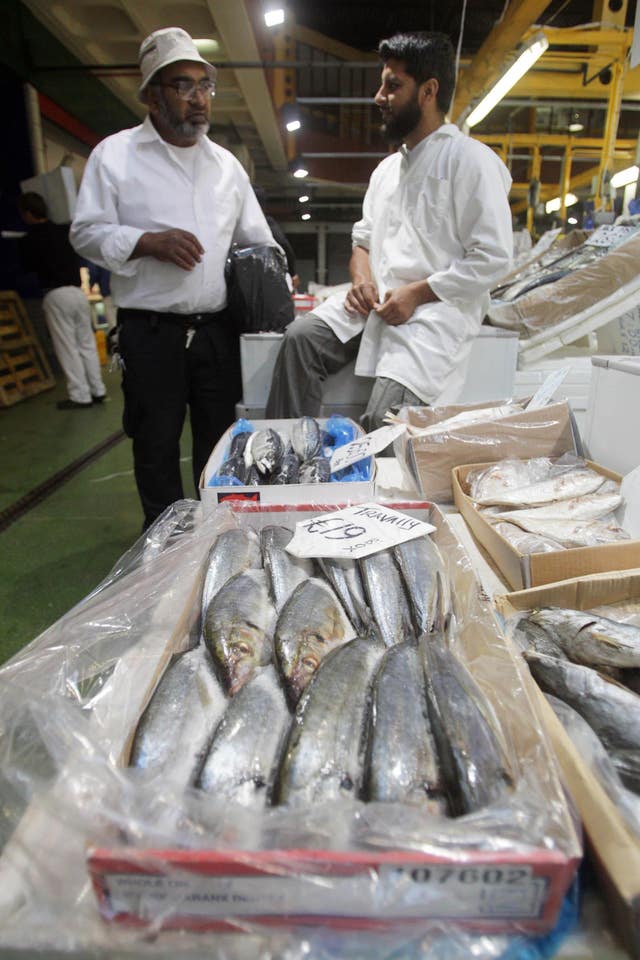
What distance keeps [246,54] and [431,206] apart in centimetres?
648

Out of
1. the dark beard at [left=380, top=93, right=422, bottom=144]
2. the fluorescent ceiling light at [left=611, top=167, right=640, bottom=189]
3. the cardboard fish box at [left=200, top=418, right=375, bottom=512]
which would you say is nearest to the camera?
the cardboard fish box at [left=200, top=418, right=375, bottom=512]

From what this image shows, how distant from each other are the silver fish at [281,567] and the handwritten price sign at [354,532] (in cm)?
3

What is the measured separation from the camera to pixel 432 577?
3.65 ft

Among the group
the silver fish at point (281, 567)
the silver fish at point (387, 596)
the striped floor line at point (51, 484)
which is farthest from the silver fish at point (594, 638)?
the striped floor line at point (51, 484)

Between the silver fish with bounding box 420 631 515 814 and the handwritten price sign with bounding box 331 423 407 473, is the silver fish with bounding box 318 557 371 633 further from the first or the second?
the handwritten price sign with bounding box 331 423 407 473

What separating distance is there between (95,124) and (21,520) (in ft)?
29.5

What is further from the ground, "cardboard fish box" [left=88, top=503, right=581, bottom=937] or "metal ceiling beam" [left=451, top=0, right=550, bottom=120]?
"metal ceiling beam" [left=451, top=0, right=550, bottom=120]

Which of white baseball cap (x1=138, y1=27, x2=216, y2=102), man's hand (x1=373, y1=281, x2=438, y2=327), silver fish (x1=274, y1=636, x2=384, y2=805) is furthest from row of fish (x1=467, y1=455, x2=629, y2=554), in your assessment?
white baseball cap (x1=138, y1=27, x2=216, y2=102)

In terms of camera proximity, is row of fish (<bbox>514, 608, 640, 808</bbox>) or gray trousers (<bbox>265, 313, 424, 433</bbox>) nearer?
row of fish (<bbox>514, 608, 640, 808</bbox>)

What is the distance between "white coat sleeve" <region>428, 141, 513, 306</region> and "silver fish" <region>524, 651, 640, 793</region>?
1974 millimetres

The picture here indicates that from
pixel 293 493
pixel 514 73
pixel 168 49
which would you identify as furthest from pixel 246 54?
pixel 293 493

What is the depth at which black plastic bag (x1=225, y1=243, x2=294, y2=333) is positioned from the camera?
270cm

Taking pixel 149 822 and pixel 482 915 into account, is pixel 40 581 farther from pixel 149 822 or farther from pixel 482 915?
pixel 482 915

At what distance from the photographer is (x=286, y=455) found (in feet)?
6.28
